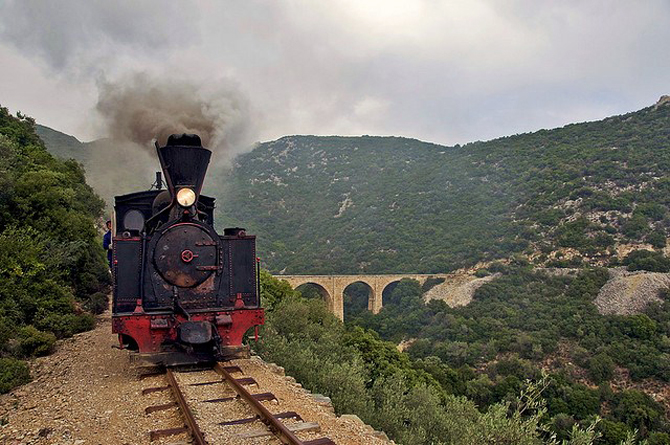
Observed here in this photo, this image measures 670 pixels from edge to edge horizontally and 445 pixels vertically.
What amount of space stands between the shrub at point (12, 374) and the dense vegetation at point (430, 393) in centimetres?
457

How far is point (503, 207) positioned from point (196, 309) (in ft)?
187

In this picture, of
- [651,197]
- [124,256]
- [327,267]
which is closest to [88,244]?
[124,256]

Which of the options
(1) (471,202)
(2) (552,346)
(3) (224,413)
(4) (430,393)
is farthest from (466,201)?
(3) (224,413)

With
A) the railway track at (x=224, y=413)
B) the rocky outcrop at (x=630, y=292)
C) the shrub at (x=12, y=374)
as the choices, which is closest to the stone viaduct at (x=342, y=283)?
the rocky outcrop at (x=630, y=292)

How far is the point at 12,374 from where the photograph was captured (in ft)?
26.5

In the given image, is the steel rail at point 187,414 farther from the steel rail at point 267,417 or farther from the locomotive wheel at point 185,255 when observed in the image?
the locomotive wheel at point 185,255

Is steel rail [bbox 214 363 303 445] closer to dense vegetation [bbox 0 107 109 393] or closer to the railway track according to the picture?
the railway track

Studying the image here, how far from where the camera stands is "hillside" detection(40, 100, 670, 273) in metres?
46.3

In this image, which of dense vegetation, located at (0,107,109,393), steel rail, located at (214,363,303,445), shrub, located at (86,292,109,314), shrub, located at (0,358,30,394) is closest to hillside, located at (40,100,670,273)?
dense vegetation, located at (0,107,109,393)

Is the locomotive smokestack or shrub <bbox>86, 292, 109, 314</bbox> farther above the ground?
the locomotive smokestack

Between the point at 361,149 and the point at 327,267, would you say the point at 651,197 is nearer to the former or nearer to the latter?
the point at 327,267

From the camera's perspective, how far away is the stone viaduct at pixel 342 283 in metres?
48.3

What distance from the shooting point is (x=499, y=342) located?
3375cm

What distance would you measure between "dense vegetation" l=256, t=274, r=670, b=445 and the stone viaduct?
1965 cm
